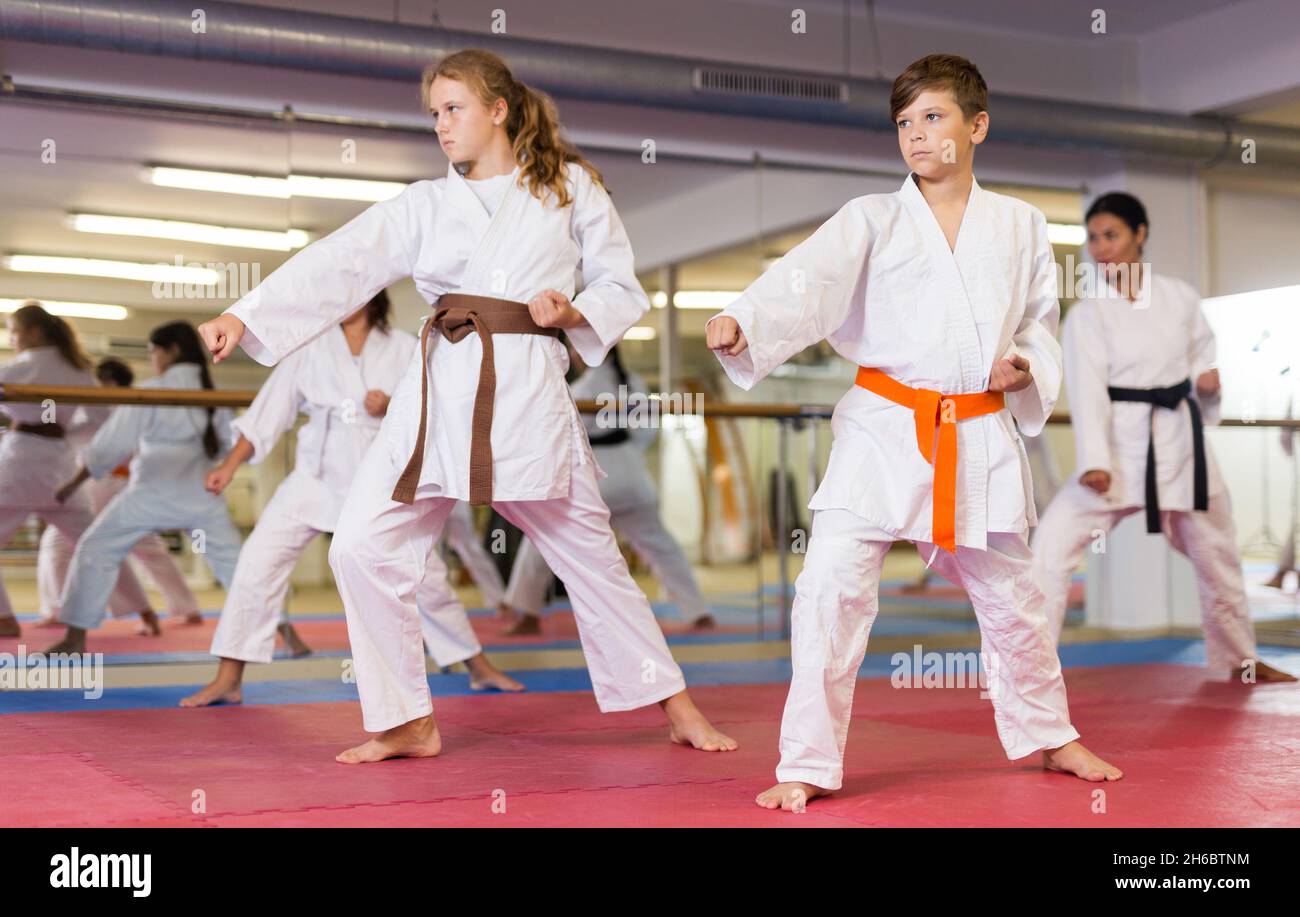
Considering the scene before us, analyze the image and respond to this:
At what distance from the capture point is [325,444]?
14.5ft

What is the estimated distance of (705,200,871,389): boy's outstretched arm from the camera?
2.52 m

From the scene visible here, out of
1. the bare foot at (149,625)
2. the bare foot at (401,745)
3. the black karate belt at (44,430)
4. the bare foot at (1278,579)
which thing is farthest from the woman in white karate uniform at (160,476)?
the bare foot at (1278,579)

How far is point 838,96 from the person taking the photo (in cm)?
584

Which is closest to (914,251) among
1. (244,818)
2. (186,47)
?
(244,818)

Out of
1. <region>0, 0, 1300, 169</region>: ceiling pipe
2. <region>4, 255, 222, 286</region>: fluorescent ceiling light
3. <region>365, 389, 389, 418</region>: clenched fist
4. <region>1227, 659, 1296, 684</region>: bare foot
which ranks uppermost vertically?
<region>0, 0, 1300, 169</region>: ceiling pipe

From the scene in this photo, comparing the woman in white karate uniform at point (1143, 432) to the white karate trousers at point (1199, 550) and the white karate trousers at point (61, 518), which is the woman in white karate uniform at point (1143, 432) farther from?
the white karate trousers at point (61, 518)

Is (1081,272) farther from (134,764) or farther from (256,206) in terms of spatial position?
(134,764)

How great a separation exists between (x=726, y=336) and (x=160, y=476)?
10.9 ft

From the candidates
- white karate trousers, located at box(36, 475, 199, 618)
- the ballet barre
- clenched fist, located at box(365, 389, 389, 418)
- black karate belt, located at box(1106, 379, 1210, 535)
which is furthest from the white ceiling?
black karate belt, located at box(1106, 379, 1210, 535)

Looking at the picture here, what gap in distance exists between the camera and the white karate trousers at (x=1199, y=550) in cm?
455

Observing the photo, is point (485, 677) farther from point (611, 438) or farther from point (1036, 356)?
point (1036, 356)

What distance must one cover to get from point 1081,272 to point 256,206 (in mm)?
3984

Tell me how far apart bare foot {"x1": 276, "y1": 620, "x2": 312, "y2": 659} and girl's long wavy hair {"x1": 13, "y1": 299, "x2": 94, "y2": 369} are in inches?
47.4

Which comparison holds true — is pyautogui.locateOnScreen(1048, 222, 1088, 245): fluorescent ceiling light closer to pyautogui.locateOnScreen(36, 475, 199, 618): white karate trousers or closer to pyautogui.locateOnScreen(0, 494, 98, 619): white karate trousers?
pyautogui.locateOnScreen(36, 475, 199, 618): white karate trousers
